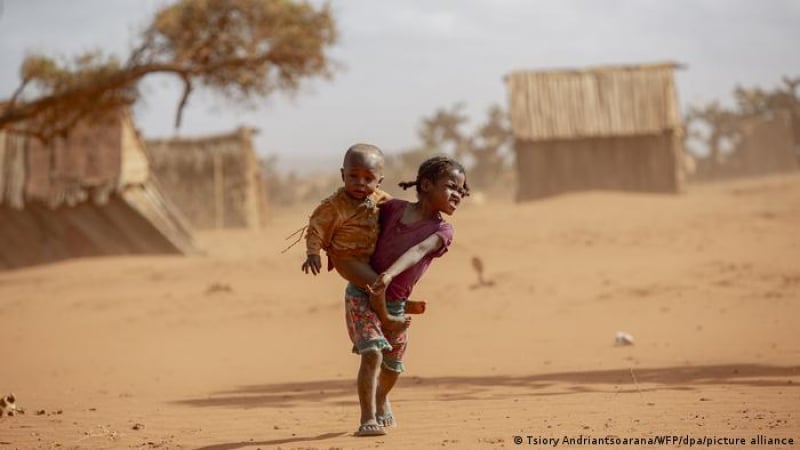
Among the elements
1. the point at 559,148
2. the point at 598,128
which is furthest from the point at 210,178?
the point at 598,128

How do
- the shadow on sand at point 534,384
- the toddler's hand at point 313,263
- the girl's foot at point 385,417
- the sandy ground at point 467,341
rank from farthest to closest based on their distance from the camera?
the shadow on sand at point 534,384, the sandy ground at point 467,341, the girl's foot at point 385,417, the toddler's hand at point 313,263

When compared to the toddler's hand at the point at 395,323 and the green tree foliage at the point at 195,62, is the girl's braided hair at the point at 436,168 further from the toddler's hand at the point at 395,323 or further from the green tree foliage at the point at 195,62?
the green tree foliage at the point at 195,62

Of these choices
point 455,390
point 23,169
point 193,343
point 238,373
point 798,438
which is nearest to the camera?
point 798,438

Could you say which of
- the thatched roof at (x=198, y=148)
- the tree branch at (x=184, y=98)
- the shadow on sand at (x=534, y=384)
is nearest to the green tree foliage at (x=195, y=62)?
the tree branch at (x=184, y=98)

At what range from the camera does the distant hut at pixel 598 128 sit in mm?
29203

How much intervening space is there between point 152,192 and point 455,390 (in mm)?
14529

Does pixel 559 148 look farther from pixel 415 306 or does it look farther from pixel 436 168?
pixel 436 168

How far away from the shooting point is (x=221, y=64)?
12852 mm

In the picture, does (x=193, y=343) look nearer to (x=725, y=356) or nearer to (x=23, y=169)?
(x=725, y=356)

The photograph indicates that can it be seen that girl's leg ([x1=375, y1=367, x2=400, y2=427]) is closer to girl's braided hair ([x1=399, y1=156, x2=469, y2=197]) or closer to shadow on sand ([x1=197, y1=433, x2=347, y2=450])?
shadow on sand ([x1=197, y1=433, x2=347, y2=450])

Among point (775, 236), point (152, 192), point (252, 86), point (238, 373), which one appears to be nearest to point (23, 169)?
point (152, 192)

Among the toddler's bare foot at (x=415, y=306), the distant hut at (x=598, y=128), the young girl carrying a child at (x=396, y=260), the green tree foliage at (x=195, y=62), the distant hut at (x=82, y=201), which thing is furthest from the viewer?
the distant hut at (x=598, y=128)

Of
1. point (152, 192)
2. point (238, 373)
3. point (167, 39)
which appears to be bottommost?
point (238, 373)

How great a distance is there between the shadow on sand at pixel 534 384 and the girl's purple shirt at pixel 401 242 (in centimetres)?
186
